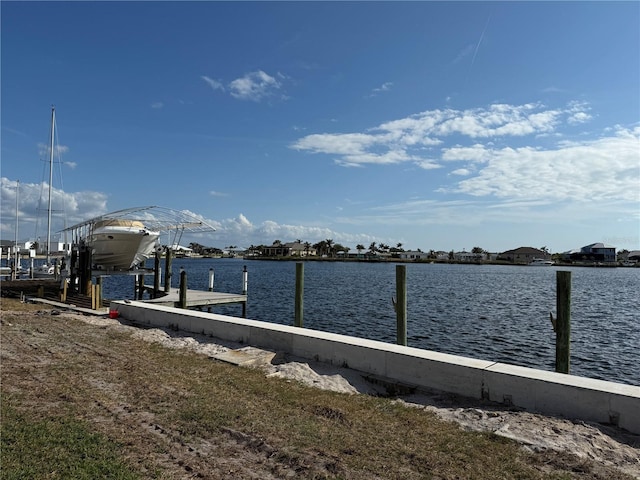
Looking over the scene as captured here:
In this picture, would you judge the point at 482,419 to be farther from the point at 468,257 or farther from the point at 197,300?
the point at 468,257

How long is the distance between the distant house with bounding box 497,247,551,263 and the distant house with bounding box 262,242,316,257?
80.8m

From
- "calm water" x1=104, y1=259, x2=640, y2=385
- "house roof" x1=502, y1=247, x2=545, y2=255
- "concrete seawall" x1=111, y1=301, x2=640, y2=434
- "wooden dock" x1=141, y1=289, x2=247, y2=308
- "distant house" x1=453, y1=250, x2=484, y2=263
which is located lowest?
"calm water" x1=104, y1=259, x2=640, y2=385

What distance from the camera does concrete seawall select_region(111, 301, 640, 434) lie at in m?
5.82

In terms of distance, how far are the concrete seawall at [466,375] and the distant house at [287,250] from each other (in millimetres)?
173982

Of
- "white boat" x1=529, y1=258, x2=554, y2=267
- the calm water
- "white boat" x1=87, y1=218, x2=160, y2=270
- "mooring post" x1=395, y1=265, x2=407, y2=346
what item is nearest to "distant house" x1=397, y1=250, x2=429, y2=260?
"white boat" x1=529, y1=258, x2=554, y2=267

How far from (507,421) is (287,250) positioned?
A: 7179 inches

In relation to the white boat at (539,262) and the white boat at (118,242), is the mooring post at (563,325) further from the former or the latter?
the white boat at (539,262)

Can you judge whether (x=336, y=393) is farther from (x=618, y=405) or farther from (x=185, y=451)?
(x=618, y=405)

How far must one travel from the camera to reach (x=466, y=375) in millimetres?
7008

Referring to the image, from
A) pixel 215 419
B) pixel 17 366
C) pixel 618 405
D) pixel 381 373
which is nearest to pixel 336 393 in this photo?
pixel 381 373

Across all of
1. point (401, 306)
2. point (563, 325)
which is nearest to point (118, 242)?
point (401, 306)

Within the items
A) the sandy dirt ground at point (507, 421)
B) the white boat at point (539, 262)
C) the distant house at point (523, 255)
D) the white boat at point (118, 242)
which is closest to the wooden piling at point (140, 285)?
the white boat at point (118, 242)

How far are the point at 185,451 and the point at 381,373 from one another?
426 cm

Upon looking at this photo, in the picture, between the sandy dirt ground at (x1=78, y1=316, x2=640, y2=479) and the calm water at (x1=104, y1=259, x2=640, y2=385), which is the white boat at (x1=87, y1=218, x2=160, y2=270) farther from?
the sandy dirt ground at (x1=78, y1=316, x2=640, y2=479)
